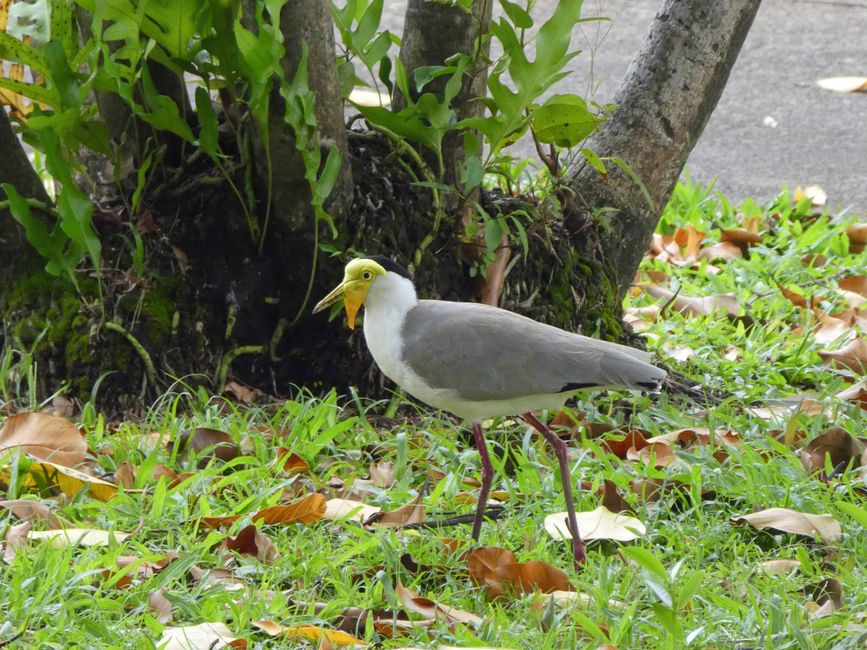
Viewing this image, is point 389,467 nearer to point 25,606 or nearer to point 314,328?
point 314,328

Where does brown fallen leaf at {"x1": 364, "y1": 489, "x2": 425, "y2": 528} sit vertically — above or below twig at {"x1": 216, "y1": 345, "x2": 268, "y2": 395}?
below

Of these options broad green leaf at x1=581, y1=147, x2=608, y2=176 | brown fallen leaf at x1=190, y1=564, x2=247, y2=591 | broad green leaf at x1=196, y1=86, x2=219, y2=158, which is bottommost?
brown fallen leaf at x1=190, y1=564, x2=247, y2=591

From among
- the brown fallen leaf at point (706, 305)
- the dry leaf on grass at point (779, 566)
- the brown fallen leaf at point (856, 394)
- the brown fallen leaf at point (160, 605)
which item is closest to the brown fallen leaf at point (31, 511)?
the brown fallen leaf at point (160, 605)

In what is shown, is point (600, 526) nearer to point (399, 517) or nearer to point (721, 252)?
point (399, 517)

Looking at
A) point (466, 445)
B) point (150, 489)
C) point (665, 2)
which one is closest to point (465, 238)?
point (466, 445)

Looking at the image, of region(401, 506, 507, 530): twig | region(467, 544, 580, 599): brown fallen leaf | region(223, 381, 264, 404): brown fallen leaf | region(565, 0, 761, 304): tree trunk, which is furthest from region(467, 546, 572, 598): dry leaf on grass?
region(565, 0, 761, 304): tree trunk

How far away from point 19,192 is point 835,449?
279cm

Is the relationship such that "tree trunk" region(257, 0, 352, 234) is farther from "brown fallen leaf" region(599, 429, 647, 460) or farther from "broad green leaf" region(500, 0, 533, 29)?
"brown fallen leaf" region(599, 429, 647, 460)

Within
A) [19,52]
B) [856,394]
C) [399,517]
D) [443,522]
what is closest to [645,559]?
[443,522]

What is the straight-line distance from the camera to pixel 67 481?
3578 millimetres

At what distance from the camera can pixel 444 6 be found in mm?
4340

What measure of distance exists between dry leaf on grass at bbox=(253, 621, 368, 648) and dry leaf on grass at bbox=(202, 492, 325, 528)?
23.7 inches

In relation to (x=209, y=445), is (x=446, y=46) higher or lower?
higher

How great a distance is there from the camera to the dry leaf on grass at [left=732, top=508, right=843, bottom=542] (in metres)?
3.34
